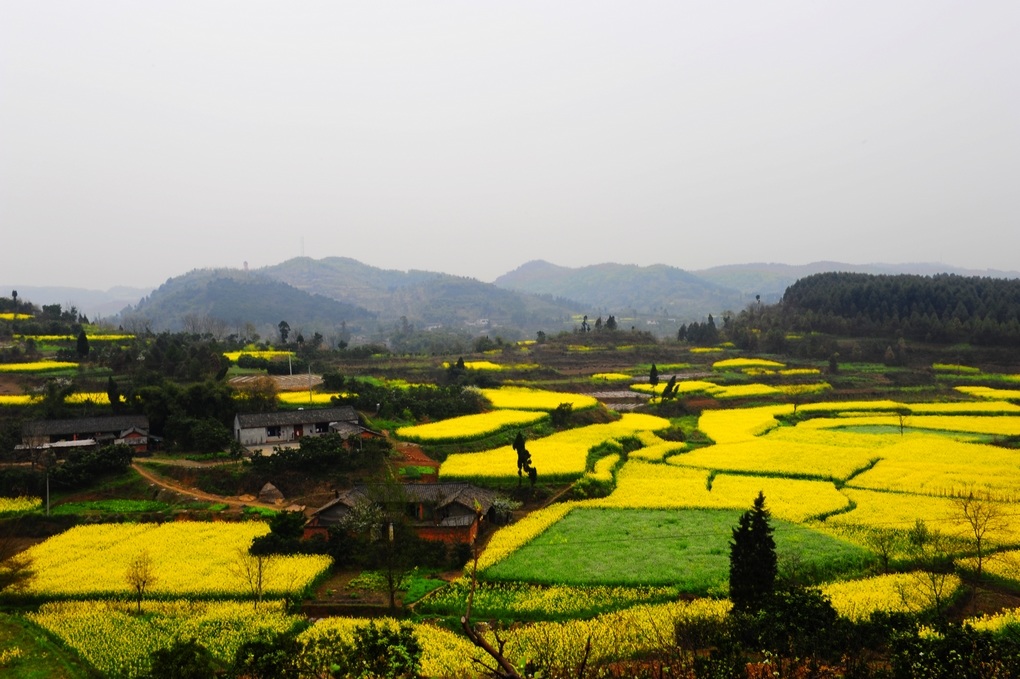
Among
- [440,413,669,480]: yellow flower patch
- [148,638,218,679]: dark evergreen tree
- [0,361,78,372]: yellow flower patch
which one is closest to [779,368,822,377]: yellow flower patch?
[440,413,669,480]: yellow flower patch

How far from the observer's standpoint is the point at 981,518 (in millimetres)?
23641

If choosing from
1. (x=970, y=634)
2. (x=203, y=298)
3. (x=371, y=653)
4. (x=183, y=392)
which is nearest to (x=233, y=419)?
(x=183, y=392)

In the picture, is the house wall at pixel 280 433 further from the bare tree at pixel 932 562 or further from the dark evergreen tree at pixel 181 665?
the bare tree at pixel 932 562

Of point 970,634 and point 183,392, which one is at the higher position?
point 183,392

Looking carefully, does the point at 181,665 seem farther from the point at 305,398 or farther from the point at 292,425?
the point at 305,398

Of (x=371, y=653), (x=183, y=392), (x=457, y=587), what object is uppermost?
(x=183, y=392)

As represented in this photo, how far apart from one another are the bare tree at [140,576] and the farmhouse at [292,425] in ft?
47.1

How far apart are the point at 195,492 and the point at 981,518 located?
3131cm

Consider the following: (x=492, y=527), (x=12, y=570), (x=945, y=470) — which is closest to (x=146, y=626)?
(x=12, y=570)

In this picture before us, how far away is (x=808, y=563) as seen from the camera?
21578 millimetres

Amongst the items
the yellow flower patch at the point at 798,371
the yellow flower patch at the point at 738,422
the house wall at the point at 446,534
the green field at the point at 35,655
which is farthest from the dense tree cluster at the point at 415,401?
the yellow flower patch at the point at 798,371

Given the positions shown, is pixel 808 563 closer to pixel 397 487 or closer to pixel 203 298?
pixel 397 487

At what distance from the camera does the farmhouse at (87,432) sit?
116ft

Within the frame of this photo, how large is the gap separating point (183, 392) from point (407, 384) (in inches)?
810
